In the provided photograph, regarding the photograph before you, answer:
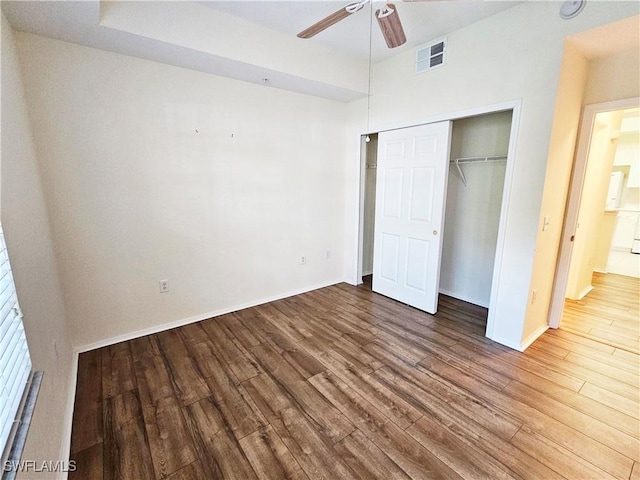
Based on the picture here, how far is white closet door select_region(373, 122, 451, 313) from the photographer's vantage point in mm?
3021

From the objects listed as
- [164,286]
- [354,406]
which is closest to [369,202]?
[164,286]

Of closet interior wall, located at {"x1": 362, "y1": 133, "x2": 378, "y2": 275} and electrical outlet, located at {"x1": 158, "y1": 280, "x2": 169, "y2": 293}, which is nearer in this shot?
electrical outlet, located at {"x1": 158, "y1": 280, "x2": 169, "y2": 293}

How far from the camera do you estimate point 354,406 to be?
193cm

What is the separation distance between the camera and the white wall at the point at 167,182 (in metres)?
2.27

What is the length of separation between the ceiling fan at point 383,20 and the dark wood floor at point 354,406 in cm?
248

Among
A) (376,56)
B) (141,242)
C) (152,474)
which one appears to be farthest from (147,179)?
(376,56)

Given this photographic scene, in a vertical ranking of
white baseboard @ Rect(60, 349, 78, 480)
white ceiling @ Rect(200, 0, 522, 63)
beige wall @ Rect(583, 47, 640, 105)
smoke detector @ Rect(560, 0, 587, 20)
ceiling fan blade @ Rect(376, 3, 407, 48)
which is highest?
white ceiling @ Rect(200, 0, 522, 63)

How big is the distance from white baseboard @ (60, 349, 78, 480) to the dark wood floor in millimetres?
40

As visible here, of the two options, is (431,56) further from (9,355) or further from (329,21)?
(9,355)

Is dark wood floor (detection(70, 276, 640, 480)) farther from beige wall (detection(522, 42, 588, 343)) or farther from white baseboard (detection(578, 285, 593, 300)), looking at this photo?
white baseboard (detection(578, 285, 593, 300))

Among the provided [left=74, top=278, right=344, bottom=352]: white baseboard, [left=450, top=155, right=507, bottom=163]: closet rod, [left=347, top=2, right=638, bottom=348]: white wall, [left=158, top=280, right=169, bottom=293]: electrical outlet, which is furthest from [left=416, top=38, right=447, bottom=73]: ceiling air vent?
[left=158, top=280, right=169, bottom=293]: electrical outlet

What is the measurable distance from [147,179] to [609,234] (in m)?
6.61

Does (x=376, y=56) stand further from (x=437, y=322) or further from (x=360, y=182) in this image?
(x=437, y=322)

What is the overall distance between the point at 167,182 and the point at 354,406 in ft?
8.19
